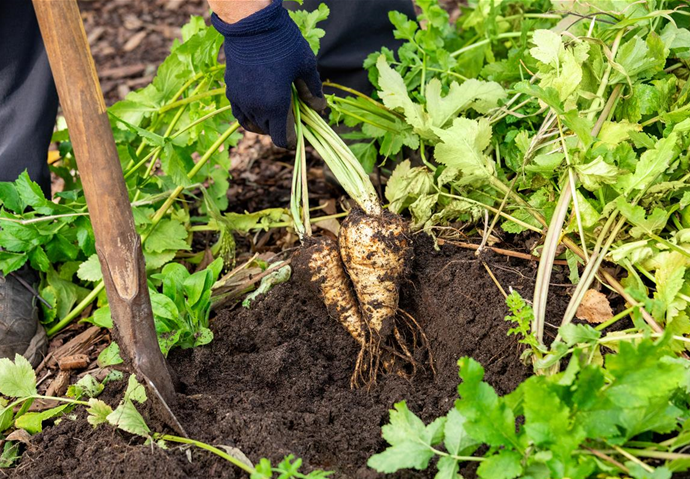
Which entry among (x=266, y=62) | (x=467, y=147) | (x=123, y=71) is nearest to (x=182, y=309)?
(x=266, y=62)

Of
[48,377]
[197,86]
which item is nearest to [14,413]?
[48,377]

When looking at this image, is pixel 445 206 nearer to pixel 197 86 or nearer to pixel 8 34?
pixel 197 86

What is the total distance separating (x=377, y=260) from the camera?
219 cm

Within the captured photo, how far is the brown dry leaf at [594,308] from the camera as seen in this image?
196 cm

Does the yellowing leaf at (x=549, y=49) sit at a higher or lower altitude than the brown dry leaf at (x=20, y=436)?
higher

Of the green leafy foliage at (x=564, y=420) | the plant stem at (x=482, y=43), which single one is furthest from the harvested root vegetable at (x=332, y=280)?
the plant stem at (x=482, y=43)

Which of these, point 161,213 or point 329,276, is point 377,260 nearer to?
point 329,276

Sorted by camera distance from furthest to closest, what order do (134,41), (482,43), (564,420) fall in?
1. (134,41)
2. (482,43)
3. (564,420)

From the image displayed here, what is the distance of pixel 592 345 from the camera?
163 centimetres

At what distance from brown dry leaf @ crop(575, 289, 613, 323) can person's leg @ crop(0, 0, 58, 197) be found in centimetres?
211

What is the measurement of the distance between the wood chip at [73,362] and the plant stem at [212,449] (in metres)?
0.71

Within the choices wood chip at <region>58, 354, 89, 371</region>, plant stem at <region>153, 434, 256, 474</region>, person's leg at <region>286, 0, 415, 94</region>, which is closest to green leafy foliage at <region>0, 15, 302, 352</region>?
wood chip at <region>58, 354, 89, 371</region>

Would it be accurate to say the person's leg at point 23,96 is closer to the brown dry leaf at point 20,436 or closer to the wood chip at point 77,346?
the wood chip at point 77,346

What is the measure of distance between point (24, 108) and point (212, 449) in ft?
5.75
